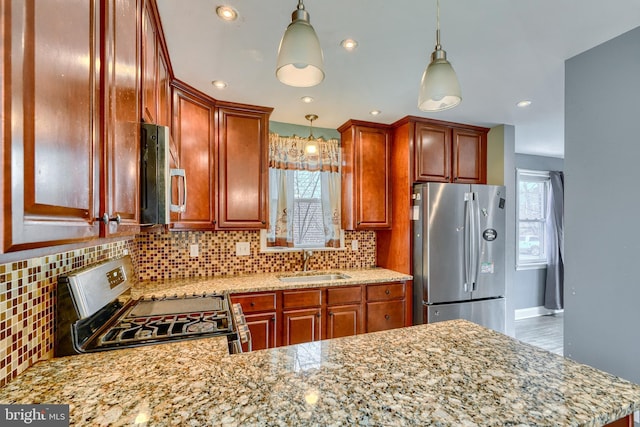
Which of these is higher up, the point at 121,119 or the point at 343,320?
the point at 121,119

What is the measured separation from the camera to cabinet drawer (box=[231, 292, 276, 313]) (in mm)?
2309

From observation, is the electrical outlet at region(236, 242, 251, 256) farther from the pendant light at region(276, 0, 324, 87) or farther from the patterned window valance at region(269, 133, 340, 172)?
the pendant light at region(276, 0, 324, 87)

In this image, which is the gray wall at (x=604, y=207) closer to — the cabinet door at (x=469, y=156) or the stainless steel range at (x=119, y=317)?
the cabinet door at (x=469, y=156)

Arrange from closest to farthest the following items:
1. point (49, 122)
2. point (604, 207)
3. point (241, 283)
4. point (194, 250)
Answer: point (49, 122) → point (604, 207) → point (241, 283) → point (194, 250)

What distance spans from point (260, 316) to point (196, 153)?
1.40m

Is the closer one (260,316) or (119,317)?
(119,317)

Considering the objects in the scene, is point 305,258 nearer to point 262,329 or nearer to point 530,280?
point 262,329

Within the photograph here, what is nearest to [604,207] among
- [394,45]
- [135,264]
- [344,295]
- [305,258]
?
[394,45]

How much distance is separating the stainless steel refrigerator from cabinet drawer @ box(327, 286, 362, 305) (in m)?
0.62

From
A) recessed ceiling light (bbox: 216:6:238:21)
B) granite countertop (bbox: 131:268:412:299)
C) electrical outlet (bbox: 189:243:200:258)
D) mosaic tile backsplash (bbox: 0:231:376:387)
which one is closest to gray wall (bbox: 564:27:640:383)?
granite countertop (bbox: 131:268:412:299)

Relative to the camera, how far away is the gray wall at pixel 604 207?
159 centimetres

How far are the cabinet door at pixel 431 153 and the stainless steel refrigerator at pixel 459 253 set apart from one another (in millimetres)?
219

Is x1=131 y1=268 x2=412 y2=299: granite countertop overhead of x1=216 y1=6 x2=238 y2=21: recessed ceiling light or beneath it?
beneath

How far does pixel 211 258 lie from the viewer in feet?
9.13
